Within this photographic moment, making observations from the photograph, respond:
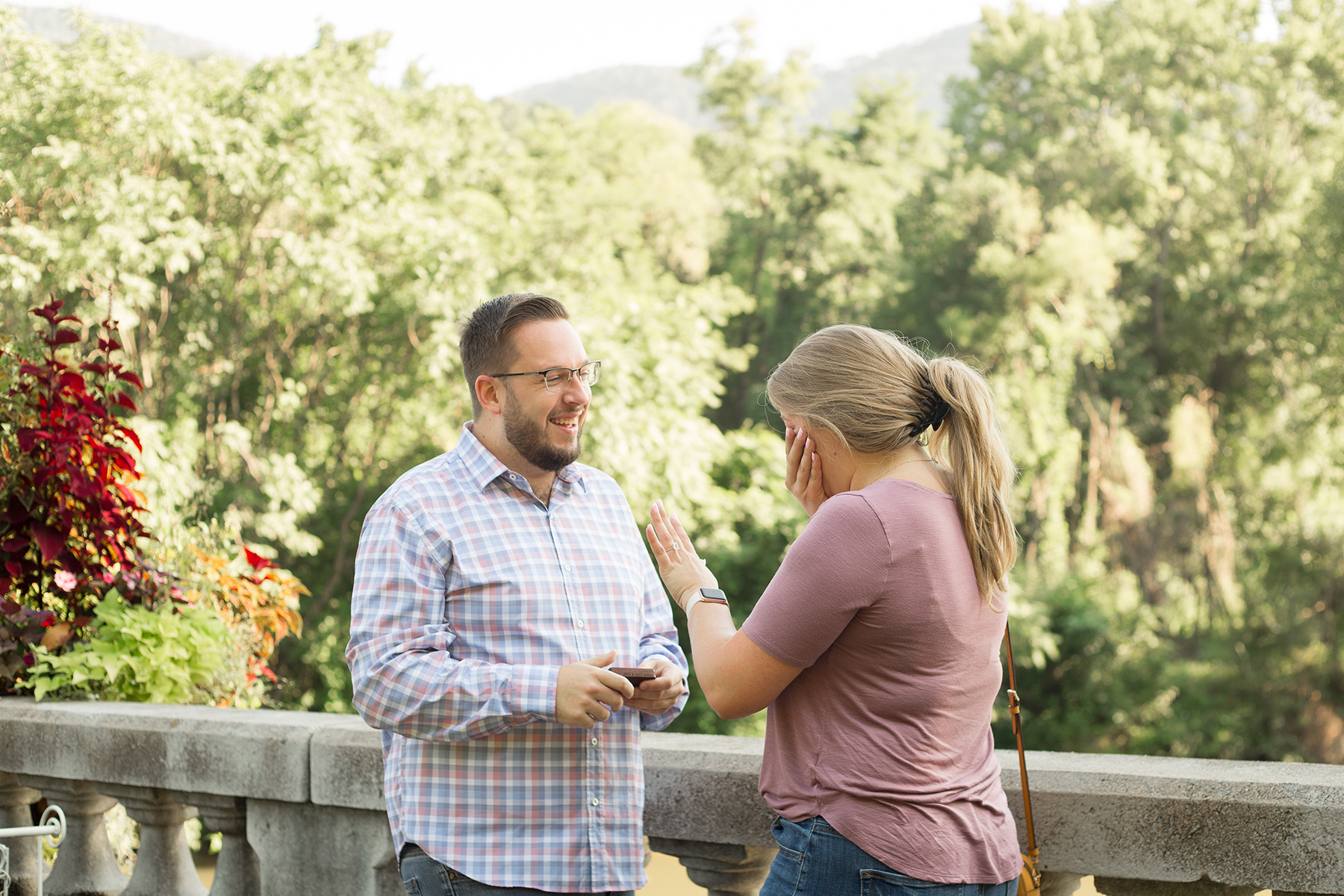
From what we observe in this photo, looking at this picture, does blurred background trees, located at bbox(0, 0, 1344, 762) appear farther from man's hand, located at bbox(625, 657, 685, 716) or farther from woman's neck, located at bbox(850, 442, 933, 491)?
woman's neck, located at bbox(850, 442, 933, 491)

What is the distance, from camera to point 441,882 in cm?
190

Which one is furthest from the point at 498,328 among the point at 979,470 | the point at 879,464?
the point at 979,470

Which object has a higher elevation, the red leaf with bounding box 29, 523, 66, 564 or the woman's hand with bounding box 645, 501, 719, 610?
the woman's hand with bounding box 645, 501, 719, 610

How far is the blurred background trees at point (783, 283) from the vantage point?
39.2ft

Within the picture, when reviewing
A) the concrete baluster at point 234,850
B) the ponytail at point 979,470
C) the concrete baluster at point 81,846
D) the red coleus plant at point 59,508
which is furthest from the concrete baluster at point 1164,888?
the red coleus plant at point 59,508

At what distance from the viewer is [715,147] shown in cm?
2508

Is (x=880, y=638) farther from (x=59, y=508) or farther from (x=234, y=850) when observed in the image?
(x=59, y=508)

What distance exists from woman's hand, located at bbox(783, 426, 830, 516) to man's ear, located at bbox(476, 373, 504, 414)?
585mm

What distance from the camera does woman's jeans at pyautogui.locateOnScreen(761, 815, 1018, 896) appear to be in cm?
164

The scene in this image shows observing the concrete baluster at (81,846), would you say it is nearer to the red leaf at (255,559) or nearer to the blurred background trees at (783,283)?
→ the red leaf at (255,559)

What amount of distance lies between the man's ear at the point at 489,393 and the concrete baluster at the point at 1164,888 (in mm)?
1391

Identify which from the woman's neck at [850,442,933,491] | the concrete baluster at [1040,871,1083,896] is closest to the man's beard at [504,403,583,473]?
the woman's neck at [850,442,933,491]

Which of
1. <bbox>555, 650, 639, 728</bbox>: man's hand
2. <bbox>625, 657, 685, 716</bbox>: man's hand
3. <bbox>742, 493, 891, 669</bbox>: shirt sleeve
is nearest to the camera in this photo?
<bbox>742, 493, 891, 669</bbox>: shirt sleeve

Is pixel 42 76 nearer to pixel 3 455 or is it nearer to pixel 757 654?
pixel 3 455
